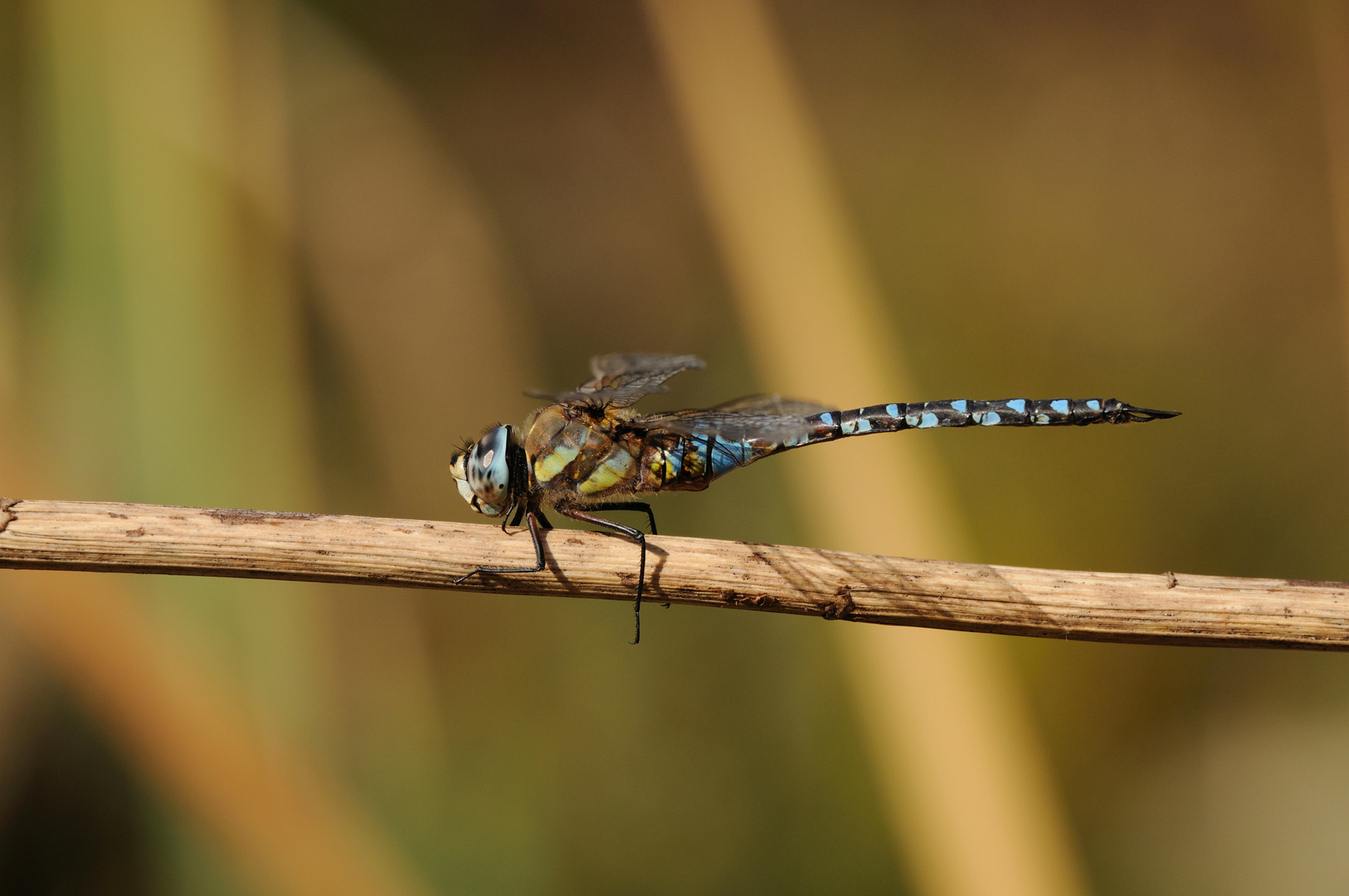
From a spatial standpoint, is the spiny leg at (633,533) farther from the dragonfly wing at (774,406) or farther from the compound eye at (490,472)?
the dragonfly wing at (774,406)

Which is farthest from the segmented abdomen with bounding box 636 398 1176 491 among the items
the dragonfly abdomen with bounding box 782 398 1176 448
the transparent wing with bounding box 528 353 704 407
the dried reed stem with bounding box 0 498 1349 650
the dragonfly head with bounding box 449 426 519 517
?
the dried reed stem with bounding box 0 498 1349 650

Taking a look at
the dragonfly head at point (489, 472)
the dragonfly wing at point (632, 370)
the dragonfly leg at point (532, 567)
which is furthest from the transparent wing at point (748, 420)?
the dragonfly leg at point (532, 567)

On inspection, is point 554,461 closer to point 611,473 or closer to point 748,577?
point 611,473

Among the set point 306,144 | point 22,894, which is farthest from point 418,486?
point 22,894

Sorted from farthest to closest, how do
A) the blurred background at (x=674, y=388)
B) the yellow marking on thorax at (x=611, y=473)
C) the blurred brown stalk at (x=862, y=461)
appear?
1. the yellow marking on thorax at (x=611, y=473)
2. the blurred background at (x=674, y=388)
3. the blurred brown stalk at (x=862, y=461)

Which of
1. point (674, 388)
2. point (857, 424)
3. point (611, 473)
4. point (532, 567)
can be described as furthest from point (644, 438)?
point (532, 567)

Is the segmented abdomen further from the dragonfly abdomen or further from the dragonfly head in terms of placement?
the dragonfly head
